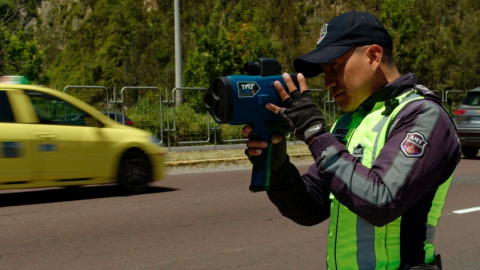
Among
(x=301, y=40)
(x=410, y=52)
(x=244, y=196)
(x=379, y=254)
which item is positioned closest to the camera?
(x=379, y=254)

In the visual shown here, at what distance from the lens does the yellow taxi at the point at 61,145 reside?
8344 mm

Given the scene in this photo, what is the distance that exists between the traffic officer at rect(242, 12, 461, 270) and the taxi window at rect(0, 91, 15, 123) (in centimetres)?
696

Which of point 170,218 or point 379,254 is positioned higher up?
point 379,254

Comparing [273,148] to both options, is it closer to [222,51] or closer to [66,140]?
[66,140]

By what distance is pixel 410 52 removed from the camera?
2470 centimetres

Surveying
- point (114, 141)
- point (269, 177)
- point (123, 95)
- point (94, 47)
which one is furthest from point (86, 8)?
point (269, 177)

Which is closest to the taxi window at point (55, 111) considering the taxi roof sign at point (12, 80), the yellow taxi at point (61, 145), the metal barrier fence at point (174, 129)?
the yellow taxi at point (61, 145)

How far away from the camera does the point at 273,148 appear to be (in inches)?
86.3

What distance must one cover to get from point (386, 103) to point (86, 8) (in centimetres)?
6986

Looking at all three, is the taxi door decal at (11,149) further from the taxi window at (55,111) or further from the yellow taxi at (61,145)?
the taxi window at (55,111)

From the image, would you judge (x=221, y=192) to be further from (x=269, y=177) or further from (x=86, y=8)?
(x=86, y=8)

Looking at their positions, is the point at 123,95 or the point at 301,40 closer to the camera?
the point at 123,95

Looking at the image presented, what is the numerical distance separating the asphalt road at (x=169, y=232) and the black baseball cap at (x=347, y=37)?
3665mm

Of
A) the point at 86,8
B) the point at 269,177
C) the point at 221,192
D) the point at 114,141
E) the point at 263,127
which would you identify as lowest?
the point at 221,192
